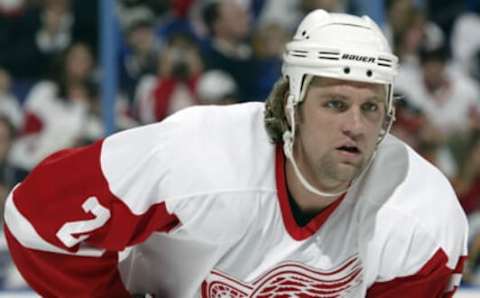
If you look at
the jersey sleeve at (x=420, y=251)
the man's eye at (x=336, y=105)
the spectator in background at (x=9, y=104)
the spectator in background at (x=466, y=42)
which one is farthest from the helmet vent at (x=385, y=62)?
the spectator in background at (x=466, y=42)

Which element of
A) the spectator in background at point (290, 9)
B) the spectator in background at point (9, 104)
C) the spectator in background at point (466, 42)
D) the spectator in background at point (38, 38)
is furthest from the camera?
the spectator in background at point (466, 42)

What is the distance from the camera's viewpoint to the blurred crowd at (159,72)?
14.4ft

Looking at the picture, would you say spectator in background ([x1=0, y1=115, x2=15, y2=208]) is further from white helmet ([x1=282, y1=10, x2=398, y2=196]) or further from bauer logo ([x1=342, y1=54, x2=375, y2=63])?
bauer logo ([x1=342, y1=54, x2=375, y2=63])

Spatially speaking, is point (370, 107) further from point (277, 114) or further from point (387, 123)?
point (277, 114)

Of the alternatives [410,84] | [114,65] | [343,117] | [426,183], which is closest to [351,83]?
[343,117]

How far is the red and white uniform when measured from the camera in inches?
88.1

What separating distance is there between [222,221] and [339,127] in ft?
0.98

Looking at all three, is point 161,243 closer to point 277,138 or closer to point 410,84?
point 277,138

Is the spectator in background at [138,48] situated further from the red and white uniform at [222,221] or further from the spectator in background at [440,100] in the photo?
the red and white uniform at [222,221]

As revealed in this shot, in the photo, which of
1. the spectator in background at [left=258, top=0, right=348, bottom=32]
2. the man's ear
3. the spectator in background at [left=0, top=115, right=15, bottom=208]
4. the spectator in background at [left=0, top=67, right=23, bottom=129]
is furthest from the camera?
the spectator in background at [left=258, top=0, right=348, bottom=32]

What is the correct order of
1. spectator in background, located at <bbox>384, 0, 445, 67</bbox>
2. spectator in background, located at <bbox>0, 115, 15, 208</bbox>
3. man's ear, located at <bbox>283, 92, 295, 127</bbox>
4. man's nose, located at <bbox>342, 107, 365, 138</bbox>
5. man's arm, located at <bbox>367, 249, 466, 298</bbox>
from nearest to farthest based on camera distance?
man's nose, located at <bbox>342, 107, 365, 138</bbox>
man's ear, located at <bbox>283, 92, 295, 127</bbox>
man's arm, located at <bbox>367, 249, 466, 298</bbox>
spectator in background, located at <bbox>0, 115, 15, 208</bbox>
spectator in background, located at <bbox>384, 0, 445, 67</bbox>

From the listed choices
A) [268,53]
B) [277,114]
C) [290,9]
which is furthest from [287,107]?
[290,9]

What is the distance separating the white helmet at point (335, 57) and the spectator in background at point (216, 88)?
218 centimetres

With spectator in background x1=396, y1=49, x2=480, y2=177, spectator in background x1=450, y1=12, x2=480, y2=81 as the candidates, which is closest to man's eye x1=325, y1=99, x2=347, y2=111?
spectator in background x1=396, y1=49, x2=480, y2=177
